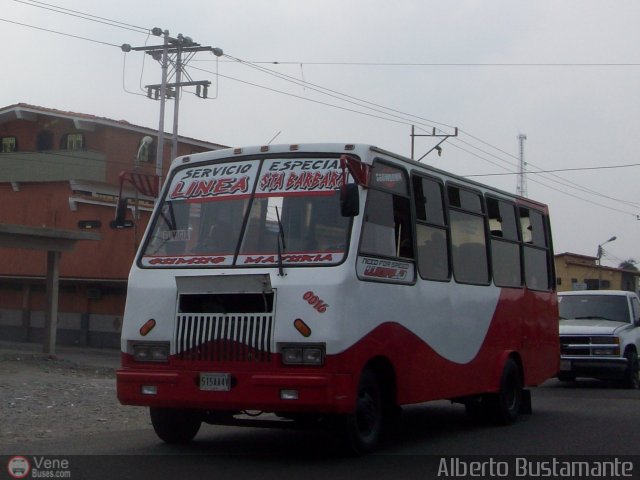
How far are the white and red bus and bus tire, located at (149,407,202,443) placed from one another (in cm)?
2

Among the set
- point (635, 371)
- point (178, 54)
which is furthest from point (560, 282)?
point (635, 371)

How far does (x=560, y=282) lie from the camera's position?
51.2 meters

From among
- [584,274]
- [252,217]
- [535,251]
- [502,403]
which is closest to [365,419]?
[252,217]

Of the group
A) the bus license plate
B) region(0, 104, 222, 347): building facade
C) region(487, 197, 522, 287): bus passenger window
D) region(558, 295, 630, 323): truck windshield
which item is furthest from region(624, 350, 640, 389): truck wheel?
region(0, 104, 222, 347): building facade

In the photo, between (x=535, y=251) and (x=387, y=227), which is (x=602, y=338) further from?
(x=387, y=227)

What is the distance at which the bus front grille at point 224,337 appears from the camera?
8.77m

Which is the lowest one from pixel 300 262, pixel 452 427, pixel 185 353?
pixel 452 427

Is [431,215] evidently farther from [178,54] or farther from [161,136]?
[178,54]

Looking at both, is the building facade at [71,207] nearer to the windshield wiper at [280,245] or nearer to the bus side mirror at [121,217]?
the bus side mirror at [121,217]

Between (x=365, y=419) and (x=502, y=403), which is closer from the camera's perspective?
(x=365, y=419)

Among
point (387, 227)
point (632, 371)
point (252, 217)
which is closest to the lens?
point (252, 217)

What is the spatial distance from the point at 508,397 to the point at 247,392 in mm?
5224

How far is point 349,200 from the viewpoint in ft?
28.7

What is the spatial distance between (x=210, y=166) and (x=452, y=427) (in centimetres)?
496
